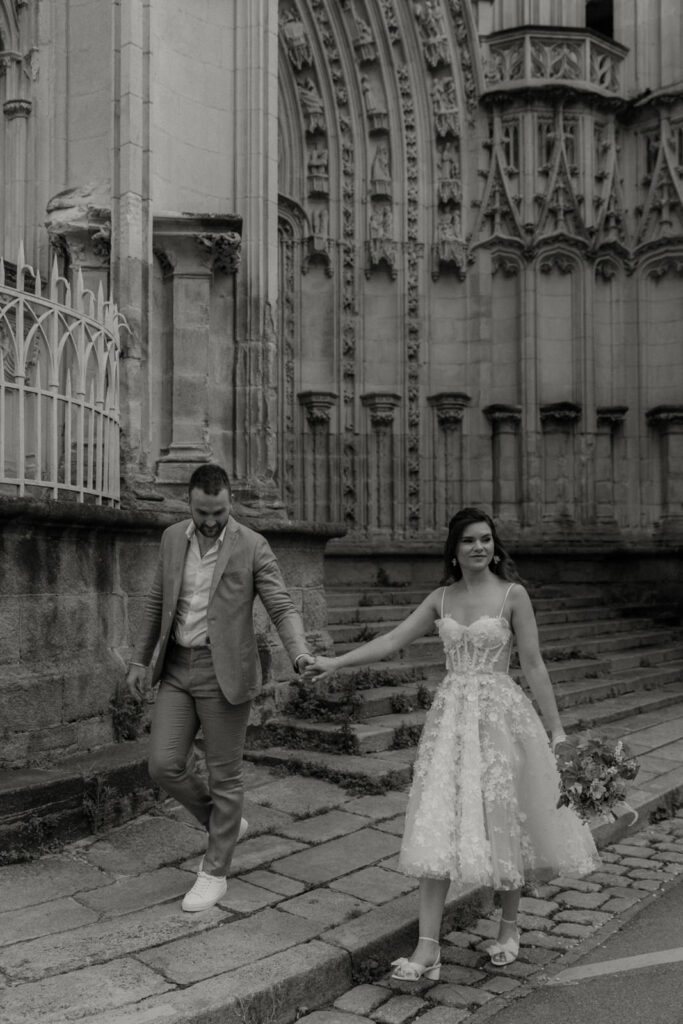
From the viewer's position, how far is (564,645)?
34.1 feet

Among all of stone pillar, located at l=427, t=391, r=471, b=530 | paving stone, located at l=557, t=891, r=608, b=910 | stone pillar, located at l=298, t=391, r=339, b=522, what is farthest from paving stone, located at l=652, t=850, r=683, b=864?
stone pillar, located at l=427, t=391, r=471, b=530

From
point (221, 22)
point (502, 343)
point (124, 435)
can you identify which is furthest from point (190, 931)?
point (502, 343)

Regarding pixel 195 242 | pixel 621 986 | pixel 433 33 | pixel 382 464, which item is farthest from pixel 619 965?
pixel 433 33

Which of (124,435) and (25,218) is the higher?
(25,218)

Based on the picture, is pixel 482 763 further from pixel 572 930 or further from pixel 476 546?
pixel 572 930

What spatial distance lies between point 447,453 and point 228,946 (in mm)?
9973

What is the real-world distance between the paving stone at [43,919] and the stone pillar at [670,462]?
11.2 meters

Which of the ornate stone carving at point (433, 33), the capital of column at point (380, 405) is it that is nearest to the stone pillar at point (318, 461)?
the capital of column at point (380, 405)

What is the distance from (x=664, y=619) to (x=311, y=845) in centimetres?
864

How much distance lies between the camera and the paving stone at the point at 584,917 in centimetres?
446

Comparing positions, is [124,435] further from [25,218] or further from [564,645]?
[564,645]

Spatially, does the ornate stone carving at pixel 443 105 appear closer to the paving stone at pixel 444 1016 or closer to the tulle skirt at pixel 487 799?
the tulle skirt at pixel 487 799

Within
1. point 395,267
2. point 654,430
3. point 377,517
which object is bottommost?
point 377,517

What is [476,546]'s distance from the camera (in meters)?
3.91
